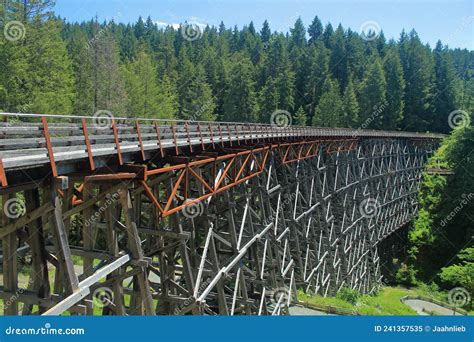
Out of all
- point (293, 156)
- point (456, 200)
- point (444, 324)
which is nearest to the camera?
point (444, 324)

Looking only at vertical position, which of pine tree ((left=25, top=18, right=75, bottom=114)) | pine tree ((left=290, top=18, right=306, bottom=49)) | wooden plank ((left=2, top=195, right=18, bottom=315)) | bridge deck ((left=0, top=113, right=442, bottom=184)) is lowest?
wooden plank ((left=2, top=195, right=18, bottom=315))

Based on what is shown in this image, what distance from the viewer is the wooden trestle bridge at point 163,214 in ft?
20.8

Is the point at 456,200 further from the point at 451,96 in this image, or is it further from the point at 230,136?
the point at 451,96

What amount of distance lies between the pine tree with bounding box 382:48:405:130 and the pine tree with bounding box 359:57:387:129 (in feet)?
2.38

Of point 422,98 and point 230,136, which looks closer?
point 230,136

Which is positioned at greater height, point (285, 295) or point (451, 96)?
point (451, 96)

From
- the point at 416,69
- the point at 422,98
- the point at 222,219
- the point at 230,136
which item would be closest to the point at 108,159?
the point at 230,136

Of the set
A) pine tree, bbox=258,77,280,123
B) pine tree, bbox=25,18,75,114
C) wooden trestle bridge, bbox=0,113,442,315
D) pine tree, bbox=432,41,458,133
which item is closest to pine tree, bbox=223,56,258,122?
pine tree, bbox=258,77,280,123

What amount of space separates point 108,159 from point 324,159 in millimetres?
20273

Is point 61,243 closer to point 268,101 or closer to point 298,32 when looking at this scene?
point 268,101

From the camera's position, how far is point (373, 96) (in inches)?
2153

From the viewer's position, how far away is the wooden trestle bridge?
6344 millimetres

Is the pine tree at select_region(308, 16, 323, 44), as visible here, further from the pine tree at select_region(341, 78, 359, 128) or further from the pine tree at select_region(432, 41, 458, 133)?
the pine tree at select_region(341, 78, 359, 128)

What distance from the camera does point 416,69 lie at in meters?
62.2
